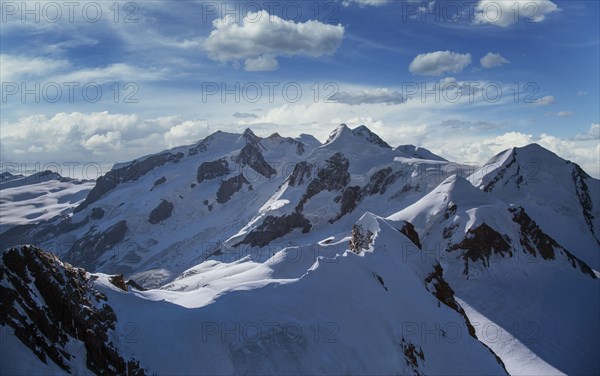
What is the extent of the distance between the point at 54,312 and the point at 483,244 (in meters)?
67.9

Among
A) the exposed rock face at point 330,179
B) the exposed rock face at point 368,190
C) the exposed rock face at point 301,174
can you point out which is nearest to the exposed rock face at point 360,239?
the exposed rock face at point 368,190

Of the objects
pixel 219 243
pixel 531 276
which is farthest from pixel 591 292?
pixel 219 243

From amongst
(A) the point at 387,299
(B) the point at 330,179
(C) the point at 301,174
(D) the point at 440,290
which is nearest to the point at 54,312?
(A) the point at 387,299

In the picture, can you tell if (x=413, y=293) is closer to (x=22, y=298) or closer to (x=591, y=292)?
(x=22, y=298)

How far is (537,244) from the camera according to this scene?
3265 inches

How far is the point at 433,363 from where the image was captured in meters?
36.9

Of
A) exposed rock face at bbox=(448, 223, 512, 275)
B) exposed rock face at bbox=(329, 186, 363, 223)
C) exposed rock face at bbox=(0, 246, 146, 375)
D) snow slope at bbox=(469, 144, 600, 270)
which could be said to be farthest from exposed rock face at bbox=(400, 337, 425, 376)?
exposed rock face at bbox=(329, 186, 363, 223)

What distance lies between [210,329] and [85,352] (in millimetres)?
7313

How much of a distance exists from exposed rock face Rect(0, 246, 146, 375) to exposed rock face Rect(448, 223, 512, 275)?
Result: 207ft

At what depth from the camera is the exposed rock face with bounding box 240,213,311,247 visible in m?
149

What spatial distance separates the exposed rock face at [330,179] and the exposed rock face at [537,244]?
69940mm

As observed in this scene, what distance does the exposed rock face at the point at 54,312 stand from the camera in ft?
74.6

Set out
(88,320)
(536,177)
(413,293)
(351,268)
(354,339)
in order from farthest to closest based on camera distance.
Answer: (536,177)
(413,293)
(351,268)
(354,339)
(88,320)

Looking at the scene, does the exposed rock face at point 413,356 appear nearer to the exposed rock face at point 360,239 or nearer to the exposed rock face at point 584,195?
the exposed rock face at point 360,239
